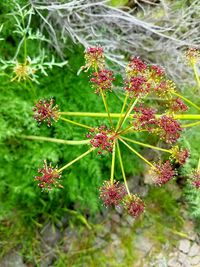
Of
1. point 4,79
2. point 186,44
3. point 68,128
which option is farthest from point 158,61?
point 4,79

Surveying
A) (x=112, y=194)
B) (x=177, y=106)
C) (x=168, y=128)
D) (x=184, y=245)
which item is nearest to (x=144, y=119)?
(x=168, y=128)

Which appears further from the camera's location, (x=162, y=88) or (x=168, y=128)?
(x=162, y=88)

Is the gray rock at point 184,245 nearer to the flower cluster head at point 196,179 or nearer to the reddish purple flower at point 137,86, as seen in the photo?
the flower cluster head at point 196,179

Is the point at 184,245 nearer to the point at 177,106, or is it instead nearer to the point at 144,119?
the point at 177,106

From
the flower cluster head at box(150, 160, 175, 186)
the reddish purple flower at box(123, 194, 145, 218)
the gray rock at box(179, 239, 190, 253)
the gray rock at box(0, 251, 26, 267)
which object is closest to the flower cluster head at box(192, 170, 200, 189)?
the flower cluster head at box(150, 160, 175, 186)

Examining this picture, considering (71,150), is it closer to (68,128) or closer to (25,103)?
(68,128)
